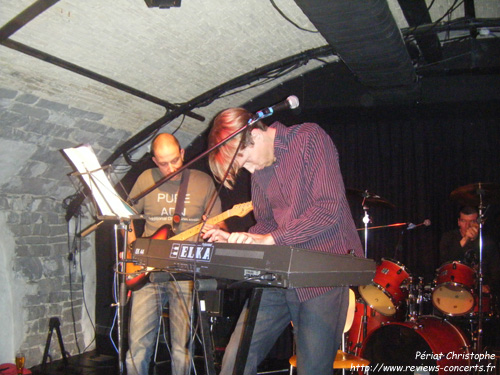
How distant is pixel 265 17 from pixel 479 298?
3278mm

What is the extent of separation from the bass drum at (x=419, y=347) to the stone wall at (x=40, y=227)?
142 inches

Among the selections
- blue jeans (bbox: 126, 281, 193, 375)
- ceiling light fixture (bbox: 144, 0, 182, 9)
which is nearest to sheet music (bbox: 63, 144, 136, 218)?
blue jeans (bbox: 126, 281, 193, 375)

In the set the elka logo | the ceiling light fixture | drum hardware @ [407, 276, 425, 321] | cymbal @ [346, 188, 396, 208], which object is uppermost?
the ceiling light fixture

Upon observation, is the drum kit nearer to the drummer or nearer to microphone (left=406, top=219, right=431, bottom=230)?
the drummer

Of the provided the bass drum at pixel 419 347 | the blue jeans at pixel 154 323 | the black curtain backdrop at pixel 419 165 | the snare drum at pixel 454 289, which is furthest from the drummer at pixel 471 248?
the blue jeans at pixel 154 323

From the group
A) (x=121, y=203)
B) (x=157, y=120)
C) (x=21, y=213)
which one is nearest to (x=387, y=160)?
(x=157, y=120)

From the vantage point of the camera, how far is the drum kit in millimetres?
4188

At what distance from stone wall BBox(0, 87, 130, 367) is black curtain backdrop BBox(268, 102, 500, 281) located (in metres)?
2.97

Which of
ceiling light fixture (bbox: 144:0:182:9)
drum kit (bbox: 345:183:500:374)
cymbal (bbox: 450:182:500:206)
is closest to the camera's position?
ceiling light fixture (bbox: 144:0:182:9)

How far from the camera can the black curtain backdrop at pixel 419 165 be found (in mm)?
5297

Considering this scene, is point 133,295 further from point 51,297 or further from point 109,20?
point 51,297

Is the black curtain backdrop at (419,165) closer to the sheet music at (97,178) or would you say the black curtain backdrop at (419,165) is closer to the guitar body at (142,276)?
the guitar body at (142,276)

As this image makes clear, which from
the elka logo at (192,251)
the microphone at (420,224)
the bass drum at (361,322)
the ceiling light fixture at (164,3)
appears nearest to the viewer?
the elka logo at (192,251)

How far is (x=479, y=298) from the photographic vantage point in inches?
168
